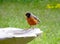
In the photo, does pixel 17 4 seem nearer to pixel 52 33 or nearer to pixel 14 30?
pixel 52 33

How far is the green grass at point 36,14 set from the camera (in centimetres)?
840

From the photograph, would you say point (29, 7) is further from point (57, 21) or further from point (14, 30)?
point (14, 30)

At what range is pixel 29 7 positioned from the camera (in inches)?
502

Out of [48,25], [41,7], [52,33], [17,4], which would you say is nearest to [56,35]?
[52,33]

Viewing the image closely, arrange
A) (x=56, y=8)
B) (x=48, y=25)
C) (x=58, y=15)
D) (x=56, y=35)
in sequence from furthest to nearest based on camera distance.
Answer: (x=56, y=8) → (x=58, y=15) → (x=48, y=25) → (x=56, y=35)

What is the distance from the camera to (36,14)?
11422mm

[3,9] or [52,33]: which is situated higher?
[3,9]

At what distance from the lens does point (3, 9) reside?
1261 cm

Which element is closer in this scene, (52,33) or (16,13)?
(52,33)

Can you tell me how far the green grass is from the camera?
Result: 27.6ft

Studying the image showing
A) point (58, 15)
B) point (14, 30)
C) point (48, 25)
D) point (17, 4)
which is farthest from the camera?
point (17, 4)

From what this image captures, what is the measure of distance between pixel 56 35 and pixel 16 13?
11.9 ft

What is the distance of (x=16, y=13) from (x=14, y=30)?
21.7 ft

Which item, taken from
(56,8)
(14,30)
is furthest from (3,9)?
(14,30)
